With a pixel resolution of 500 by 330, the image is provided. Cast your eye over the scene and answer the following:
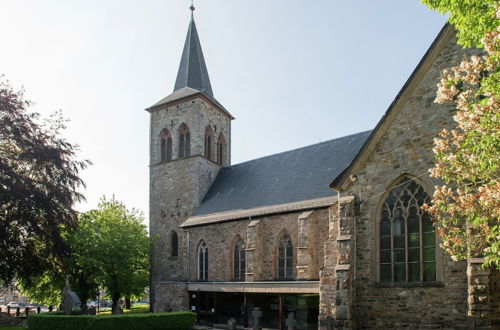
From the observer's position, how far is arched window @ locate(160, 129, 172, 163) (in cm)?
3350

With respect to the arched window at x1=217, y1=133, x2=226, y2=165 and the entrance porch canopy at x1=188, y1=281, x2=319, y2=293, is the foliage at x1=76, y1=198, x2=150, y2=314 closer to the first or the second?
the entrance porch canopy at x1=188, y1=281, x2=319, y2=293

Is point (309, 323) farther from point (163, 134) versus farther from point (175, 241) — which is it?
point (163, 134)

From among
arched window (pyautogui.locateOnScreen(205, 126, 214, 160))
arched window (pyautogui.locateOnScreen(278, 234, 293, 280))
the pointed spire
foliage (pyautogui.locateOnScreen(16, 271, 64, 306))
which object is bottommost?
foliage (pyautogui.locateOnScreen(16, 271, 64, 306))

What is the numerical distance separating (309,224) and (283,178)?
5429mm

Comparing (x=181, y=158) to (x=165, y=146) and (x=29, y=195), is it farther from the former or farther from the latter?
(x=29, y=195)

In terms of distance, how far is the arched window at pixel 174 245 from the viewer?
3089 centimetres

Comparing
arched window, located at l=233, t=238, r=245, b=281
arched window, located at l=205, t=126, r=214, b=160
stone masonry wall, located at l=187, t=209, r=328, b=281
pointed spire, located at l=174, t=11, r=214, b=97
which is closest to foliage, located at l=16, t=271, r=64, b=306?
stone masonry wall, located at l=187, t=209, r=328, b=281

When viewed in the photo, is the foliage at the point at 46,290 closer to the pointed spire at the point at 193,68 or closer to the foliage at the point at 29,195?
the foliage at the point at 29,195

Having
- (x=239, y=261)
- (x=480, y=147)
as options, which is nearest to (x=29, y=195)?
(x=239, y=261)

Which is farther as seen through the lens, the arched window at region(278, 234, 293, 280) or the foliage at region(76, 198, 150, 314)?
the foliage at region(76, 198, 150, 314)

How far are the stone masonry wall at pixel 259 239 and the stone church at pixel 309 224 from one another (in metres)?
0.06

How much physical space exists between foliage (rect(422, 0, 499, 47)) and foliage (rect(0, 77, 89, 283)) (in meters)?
19.2

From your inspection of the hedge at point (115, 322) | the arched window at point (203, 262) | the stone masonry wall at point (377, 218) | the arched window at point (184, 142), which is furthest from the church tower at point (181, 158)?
the stone masonry wall at point (377, 218)

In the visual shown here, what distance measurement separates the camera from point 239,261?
2594 cm
